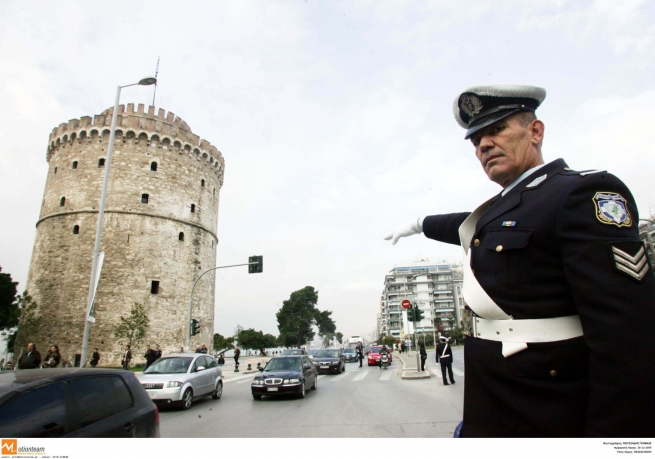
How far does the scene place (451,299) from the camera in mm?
101562

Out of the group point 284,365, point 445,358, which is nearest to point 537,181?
point 284,365

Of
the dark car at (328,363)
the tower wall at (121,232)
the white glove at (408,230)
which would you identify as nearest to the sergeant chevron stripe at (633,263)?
the white glove at (408,230)

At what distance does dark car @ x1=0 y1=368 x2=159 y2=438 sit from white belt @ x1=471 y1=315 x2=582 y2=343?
121 inches

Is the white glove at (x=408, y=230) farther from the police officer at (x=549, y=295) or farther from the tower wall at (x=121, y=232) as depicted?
the tower wall at (x=121, y=232)

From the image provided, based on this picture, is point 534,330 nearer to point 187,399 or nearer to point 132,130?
point 187,399

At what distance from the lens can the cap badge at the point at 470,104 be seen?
1827 mm

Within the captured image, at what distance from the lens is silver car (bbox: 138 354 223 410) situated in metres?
9.13

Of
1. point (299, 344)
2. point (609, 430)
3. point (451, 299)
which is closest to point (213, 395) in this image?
point (609, 430)

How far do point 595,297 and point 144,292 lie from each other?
96.6 ft

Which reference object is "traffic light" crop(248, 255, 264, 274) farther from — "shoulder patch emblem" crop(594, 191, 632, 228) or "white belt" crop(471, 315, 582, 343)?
"shoulder patch emblem" crop(594, 191, 632, 228)

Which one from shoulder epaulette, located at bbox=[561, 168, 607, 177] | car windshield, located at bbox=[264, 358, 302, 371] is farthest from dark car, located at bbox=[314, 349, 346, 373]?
shoulder epaulette, located at bbox=[561, 168, 607, 177]

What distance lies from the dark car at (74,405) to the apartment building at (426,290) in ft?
315

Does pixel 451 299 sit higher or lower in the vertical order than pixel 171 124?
lower
